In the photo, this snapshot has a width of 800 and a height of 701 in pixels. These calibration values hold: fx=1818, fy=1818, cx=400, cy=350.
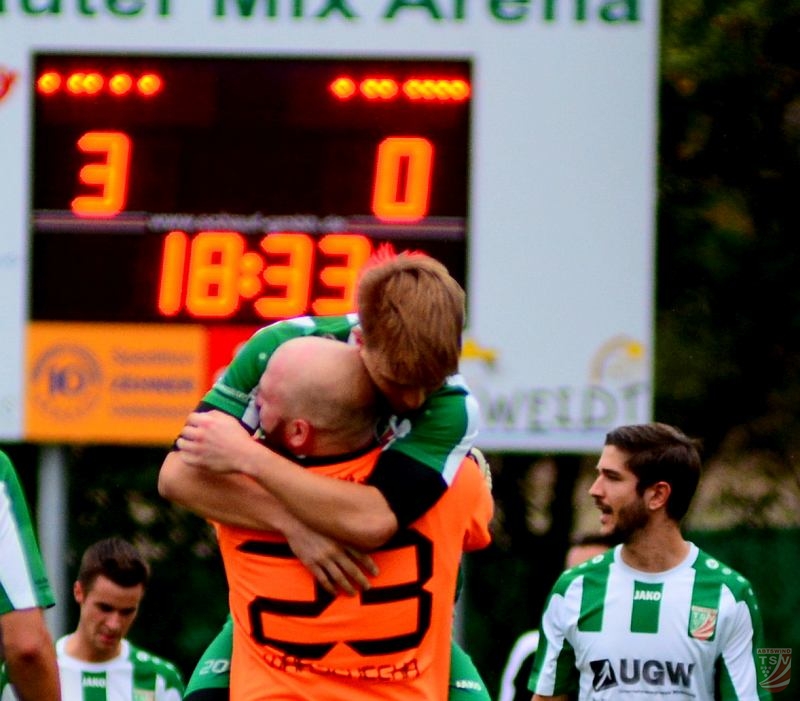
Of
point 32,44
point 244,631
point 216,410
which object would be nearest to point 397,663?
point 244,631

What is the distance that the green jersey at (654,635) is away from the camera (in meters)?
4.70

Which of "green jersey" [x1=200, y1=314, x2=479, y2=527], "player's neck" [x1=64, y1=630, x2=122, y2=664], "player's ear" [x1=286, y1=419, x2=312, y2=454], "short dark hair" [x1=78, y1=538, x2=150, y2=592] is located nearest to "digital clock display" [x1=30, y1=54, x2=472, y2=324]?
"short dark hair" [x1=78, y1=538, x2=150, y2=592]

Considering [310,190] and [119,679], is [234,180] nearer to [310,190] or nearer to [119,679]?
[310,190]

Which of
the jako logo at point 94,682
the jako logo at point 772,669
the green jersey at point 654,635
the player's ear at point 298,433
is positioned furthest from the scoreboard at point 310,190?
the player's ear at point 298,433

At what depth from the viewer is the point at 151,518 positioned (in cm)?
987

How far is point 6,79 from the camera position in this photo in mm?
7848

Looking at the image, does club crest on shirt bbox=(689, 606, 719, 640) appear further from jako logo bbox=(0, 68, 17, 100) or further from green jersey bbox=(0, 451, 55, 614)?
jako logo bbox=(0, 68, 17, 100)

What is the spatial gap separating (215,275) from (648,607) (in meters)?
3.35

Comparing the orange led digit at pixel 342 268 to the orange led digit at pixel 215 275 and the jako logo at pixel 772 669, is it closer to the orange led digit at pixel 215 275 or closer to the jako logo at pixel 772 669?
the orange led digit at pixel 215 275

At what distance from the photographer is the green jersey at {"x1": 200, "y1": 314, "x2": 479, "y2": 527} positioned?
3076mm

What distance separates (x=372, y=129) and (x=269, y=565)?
4.83 m

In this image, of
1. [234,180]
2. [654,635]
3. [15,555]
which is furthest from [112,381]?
[15,555]

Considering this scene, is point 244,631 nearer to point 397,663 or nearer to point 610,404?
point 397,663

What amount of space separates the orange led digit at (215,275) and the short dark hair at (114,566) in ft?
5.42
